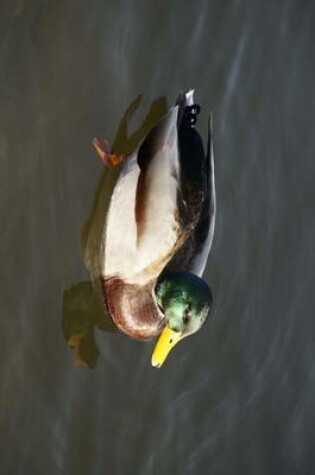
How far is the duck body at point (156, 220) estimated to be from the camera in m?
3.83

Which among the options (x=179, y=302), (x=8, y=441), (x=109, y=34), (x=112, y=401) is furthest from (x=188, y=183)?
A: (x=8, y=441)

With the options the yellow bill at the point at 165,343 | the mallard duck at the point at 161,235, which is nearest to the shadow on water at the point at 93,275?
the mallard duck at the point at 161,235

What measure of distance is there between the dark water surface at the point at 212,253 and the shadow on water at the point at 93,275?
5 centimetres

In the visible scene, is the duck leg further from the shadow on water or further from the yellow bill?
the yellow bill

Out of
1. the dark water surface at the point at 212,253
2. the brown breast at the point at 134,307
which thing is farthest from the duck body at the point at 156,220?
the dark water surface at the point at 212,253

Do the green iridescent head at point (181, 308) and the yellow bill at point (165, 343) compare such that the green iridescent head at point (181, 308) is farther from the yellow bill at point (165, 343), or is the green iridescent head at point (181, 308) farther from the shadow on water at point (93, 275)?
the shadow on water at point (93, 275)

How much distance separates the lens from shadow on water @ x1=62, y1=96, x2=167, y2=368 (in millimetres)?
4070

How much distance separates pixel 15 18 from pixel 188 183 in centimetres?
101

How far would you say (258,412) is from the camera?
176 inches

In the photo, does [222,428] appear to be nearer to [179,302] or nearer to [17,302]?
[179,302]

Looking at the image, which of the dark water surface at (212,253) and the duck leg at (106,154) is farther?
the duck leg at (106,154)

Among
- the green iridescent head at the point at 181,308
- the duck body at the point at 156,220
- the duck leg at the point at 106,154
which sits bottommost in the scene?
the green iridescent head at the point at 181,308

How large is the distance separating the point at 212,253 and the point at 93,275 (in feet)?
2.14

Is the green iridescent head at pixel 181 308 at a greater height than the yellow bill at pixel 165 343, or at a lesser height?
greater
